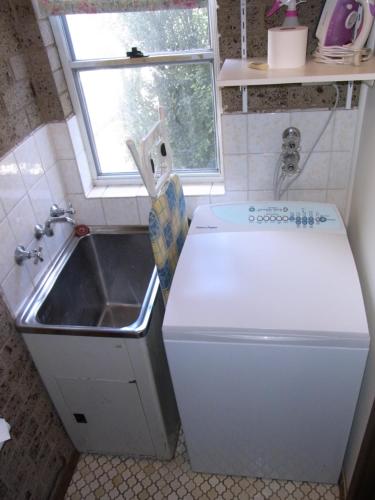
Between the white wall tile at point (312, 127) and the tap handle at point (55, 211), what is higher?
the white wall tile at point (312, 127)

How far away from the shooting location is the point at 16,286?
1.52 meters

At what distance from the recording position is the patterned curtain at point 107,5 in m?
1.42

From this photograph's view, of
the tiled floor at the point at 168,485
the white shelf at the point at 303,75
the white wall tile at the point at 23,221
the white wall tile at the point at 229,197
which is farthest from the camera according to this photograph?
the white wall tile at the point at 229,197

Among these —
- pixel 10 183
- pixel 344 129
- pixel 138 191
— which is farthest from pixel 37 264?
pixel 344 129

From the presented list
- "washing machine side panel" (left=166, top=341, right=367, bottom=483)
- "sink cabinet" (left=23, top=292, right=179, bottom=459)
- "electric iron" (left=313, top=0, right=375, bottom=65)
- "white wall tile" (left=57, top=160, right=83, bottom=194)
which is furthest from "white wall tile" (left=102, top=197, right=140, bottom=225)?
"electric iron" (left=313, top=0, right=375, bottom=65)

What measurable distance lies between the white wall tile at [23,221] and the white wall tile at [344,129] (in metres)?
1.23

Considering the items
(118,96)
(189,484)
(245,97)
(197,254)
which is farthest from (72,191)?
(189,484)

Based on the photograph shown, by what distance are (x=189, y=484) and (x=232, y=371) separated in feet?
2.53

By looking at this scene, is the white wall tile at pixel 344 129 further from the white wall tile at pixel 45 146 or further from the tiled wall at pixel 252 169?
the white wall tile at pixel 45 146

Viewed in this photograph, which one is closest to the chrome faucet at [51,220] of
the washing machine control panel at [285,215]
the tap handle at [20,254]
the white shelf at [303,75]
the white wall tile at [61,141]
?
the tap handle at [20,254]

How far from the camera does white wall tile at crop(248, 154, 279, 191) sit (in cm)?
176

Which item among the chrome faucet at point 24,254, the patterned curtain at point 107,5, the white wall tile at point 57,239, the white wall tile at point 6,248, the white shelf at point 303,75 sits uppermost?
the patterned curtain at point 107,5

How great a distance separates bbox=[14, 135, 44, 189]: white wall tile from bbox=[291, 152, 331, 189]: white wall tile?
1.07 m

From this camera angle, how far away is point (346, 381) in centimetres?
129
